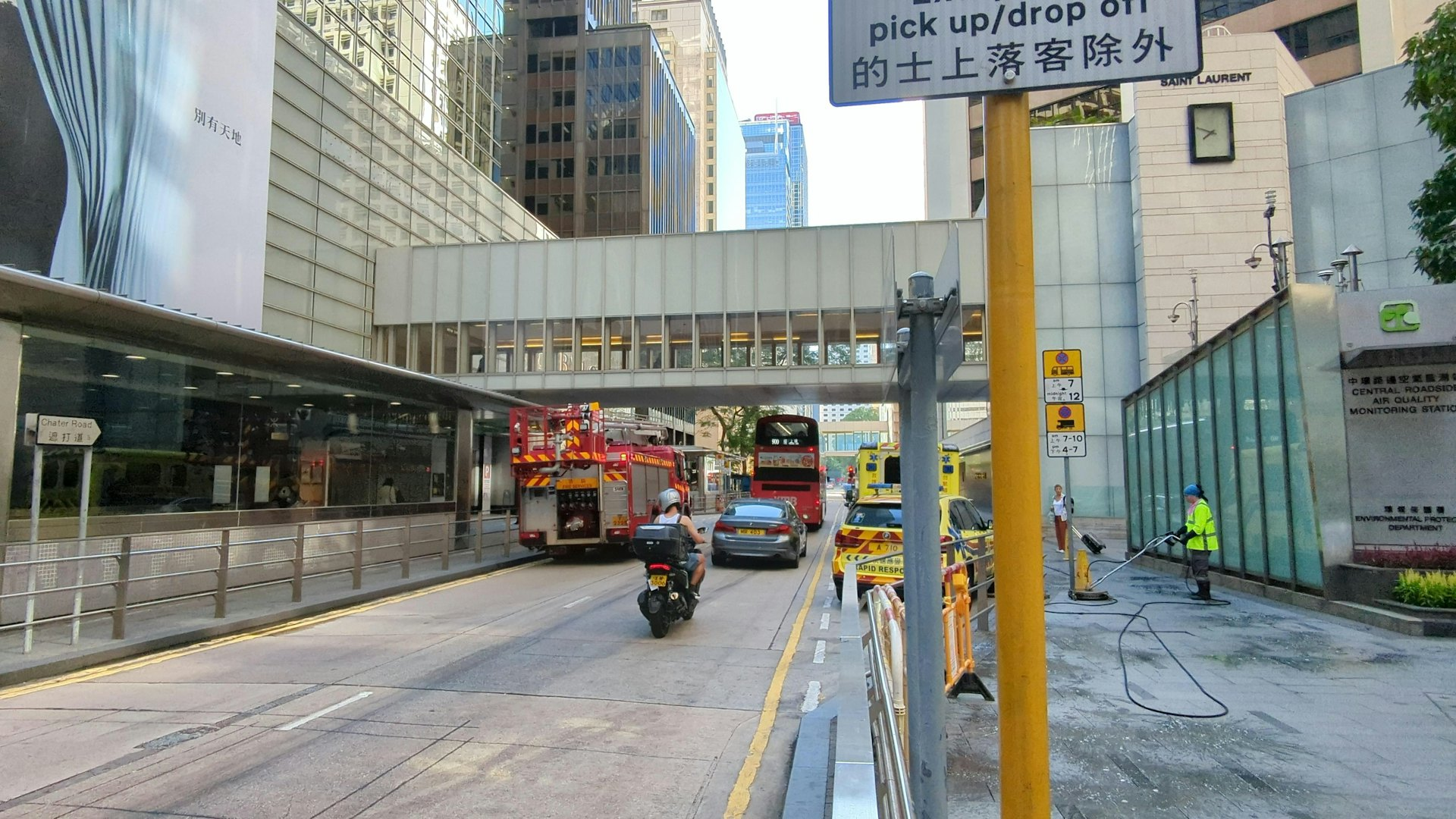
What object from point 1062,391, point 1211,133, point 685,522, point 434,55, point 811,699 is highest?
point 434,55

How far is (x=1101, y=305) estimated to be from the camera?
95.8ft

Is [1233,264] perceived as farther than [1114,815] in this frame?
Yes

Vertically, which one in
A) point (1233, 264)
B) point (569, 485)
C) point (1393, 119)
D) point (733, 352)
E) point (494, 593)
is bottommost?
point (494, 593)

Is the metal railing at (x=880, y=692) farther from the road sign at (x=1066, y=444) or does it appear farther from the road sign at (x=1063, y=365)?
the road sign at (x=1063, y=365)

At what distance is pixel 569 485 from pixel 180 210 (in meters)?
11.4

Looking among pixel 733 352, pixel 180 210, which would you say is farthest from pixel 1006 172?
pixel 733 352

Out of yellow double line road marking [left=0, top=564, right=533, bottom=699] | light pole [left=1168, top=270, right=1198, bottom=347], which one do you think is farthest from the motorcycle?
light pole [left=1168, top=270, right=1198, bottom=347]

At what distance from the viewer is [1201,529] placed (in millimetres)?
12016

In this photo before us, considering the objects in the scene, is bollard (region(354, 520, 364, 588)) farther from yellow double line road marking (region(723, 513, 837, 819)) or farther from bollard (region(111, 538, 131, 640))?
yellow double line road marking (region(723, 513, 837, 819))

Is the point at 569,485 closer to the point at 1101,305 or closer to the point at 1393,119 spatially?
the point at 1101,305

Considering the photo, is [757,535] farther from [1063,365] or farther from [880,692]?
[880,692]

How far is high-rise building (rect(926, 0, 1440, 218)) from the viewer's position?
36688mm

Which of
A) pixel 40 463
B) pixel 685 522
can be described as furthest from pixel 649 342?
pixel 40 463

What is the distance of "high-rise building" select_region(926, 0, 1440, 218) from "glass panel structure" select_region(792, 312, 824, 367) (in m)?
12.9
